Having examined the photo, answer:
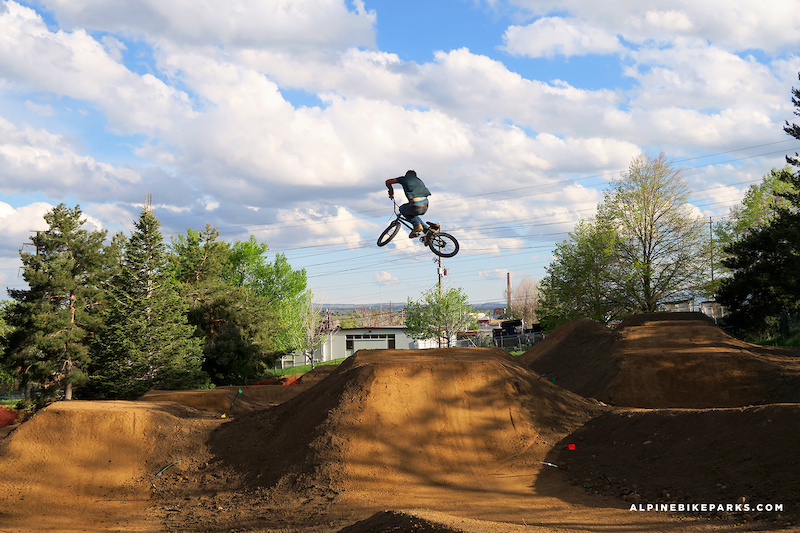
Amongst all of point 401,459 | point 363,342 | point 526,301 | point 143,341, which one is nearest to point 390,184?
point 401,459

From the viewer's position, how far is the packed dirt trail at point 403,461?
9.80 meters

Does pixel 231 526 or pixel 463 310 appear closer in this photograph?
pixel 231 526

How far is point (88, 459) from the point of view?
13312mm

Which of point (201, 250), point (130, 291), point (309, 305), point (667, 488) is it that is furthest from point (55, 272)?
point (667, 488)

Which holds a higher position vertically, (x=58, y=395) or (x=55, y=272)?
(x=55, y=272)

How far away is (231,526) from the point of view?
9578 millimetres

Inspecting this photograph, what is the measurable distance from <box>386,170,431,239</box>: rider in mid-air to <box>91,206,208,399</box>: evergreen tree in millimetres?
18545

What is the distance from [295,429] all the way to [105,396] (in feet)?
71.6

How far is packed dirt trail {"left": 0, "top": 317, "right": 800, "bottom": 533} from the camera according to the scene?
386 inches

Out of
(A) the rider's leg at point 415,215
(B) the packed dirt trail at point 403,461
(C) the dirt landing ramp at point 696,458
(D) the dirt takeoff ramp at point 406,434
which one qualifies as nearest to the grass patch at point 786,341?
(B) the packed dirt trail at point 403,461

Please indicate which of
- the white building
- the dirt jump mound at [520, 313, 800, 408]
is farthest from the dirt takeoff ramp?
the white building

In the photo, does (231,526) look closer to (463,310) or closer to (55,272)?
(55,272)

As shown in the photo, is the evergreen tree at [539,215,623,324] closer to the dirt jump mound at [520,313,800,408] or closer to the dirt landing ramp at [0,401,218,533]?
the dirt jump mound at [520,313,800,408]

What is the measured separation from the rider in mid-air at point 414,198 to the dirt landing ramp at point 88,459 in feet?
25.7
